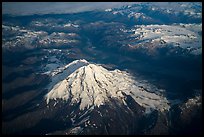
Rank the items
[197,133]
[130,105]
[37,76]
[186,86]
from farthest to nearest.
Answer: [37,76]
[186,86]
[130,105]
[197,133]

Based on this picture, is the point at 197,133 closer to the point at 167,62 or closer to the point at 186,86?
the point at 186,86

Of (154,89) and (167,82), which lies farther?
(167,82)

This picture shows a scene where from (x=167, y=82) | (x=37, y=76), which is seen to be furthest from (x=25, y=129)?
(x=167, y=82)

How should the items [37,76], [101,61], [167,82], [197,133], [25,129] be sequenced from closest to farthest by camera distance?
[197,133] < [25,129] < [167,82] < [37,76] < [101,61]

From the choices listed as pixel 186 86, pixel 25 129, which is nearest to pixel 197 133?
pixel 186 86

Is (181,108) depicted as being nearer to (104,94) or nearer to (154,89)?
(154,89)

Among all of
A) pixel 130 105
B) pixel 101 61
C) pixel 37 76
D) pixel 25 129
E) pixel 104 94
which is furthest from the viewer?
pixel 101 61
